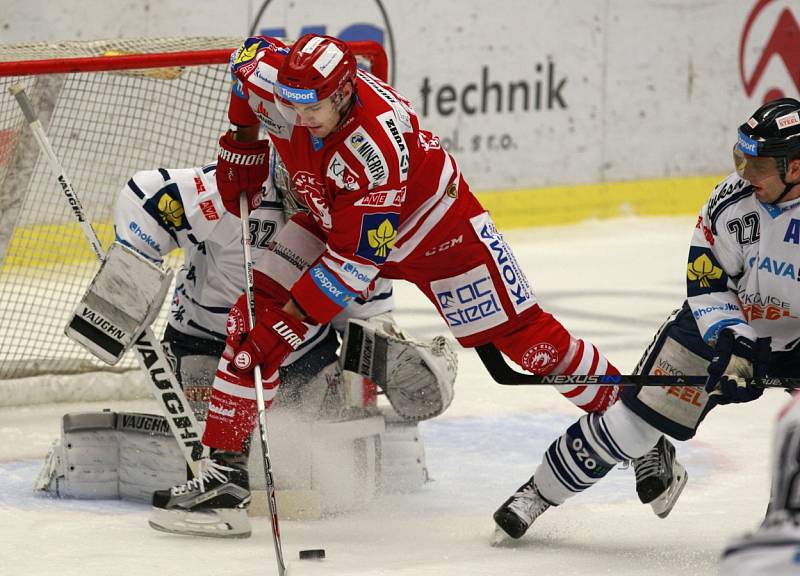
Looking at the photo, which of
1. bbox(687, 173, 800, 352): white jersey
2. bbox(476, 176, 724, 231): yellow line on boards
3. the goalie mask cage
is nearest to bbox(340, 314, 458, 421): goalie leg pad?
bbox(687, 173, 800, 352): white jersey

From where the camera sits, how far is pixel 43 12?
254 inches

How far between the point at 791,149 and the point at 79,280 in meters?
Answer: 2.64

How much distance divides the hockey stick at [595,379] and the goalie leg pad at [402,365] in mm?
216

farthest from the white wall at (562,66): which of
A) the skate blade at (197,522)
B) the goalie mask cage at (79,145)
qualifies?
the skate blade at (197,522)

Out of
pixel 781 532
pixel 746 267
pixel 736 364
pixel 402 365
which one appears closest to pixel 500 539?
pixel 402 365

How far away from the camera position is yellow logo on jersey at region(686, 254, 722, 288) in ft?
10.5

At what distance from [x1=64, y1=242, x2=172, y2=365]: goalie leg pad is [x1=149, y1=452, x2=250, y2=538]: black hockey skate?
425 millimetres

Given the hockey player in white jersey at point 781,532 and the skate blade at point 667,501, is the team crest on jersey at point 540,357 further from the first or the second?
the hockey player in white jersey at point 781,532

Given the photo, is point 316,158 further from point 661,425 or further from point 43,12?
point 43,12

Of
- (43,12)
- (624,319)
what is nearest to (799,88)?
(624,319)

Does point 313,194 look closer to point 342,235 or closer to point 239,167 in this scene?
point 342,235

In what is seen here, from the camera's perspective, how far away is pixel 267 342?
3.38 meters

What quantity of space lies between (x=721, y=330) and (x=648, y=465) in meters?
0.56

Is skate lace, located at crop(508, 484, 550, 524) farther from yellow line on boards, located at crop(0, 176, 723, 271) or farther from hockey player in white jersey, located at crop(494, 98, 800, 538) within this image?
yellow line on boards, located at crop(0, 176, 723, 271)
